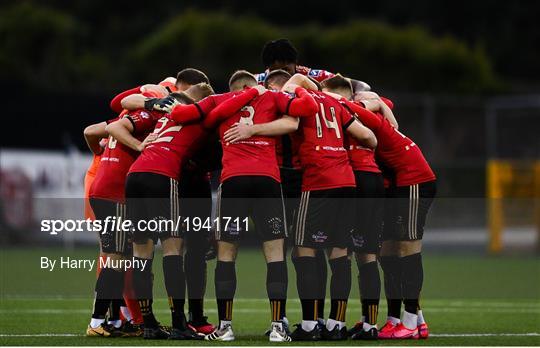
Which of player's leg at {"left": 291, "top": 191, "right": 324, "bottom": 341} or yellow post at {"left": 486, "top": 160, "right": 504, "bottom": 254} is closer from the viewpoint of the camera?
player's leg at {"left": 291, "top": 191, "right": 324, "bottom": 341}

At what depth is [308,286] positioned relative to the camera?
30.9 feet

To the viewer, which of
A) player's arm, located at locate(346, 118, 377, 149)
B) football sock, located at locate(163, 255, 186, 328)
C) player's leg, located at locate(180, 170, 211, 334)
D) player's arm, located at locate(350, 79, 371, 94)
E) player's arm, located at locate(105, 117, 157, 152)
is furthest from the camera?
player's arm, located at locate(350, 79, 371, 94)

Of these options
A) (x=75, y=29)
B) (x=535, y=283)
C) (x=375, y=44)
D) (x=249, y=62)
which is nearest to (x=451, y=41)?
(x=375, y=44)

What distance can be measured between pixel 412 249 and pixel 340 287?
0.86 metres

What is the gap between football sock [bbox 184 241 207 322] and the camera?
10.0 meters

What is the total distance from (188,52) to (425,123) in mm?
17821

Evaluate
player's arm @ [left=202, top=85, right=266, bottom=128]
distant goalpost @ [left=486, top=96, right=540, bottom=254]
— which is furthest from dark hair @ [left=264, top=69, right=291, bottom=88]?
distant goalpost @ [left=486, top=96, right=540, bottom=254]

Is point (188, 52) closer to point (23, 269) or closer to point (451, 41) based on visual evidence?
point (451, 41)

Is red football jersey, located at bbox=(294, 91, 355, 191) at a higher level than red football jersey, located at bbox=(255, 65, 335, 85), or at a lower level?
lower

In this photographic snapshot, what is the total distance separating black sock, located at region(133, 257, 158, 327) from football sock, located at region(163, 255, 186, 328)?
0.16m

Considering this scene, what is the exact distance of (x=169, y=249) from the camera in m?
9.67

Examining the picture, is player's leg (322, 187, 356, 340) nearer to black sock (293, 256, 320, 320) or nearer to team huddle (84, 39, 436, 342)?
team huddle (84, 39, 436, 342)

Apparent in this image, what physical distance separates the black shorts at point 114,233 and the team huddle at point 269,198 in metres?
0.01

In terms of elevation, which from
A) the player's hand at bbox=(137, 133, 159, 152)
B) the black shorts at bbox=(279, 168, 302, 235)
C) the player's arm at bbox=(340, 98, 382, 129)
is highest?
the player's arm at bbox=(340, 98, 382, 129)
